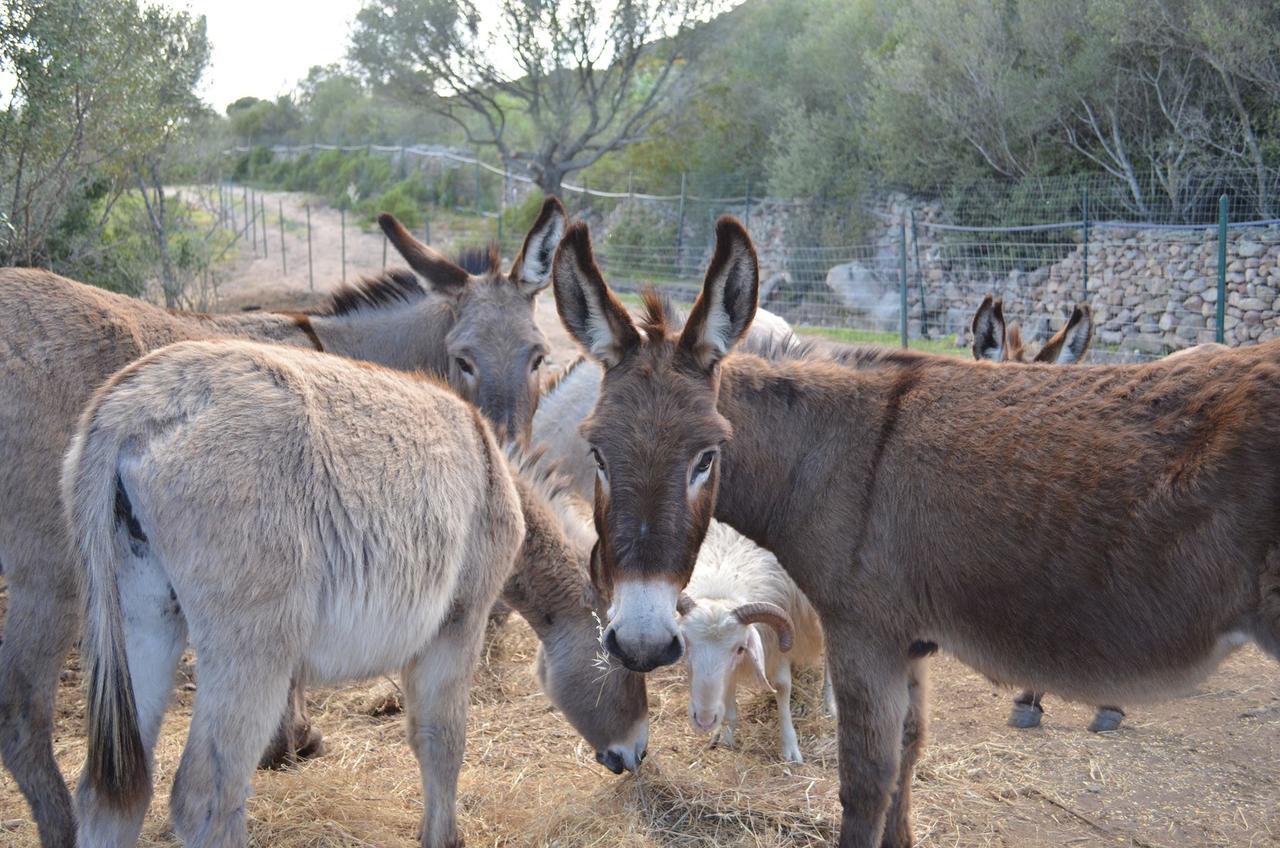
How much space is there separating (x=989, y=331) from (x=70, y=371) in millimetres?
5054

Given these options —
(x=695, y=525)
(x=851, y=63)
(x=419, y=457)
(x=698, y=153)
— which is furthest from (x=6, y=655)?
(x=698, y=153)

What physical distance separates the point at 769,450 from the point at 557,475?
128 cm

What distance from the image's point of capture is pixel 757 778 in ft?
14.5

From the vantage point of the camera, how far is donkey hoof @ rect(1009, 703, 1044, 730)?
4.84 meters

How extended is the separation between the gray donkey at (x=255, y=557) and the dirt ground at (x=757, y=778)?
792mm

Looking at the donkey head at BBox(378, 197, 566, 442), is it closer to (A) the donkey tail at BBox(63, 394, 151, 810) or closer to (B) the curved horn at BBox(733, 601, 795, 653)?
(B) the curved horn at BBox(733, 601, 795, 653)

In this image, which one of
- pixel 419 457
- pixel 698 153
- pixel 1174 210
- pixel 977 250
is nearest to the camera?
pixel 419 457

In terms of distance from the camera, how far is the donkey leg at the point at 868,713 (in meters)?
3.02

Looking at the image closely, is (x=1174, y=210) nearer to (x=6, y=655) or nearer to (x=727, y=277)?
(x=727, y=277)

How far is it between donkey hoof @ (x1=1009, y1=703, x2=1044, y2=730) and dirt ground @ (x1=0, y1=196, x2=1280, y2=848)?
0.04m

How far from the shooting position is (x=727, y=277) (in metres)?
2.98

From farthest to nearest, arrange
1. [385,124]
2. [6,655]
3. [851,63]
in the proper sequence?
1. [385,124]
2. [851,63]
3. [6,655]

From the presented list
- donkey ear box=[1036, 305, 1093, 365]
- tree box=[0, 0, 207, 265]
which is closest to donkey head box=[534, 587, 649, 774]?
donkey ear box=[1036, 305, 1093, 365]

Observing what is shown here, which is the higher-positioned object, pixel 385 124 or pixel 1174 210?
pixel 385 124
